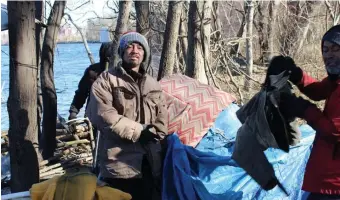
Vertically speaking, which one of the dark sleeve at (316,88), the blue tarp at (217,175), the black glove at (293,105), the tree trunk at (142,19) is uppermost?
the tree trunk at (142,19)

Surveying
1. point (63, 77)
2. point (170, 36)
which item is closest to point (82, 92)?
point (170, 36)

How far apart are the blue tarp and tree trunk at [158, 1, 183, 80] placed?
2.55 metres

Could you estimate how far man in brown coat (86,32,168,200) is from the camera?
9.93ft

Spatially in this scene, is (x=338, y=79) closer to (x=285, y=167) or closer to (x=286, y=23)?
(x=285, y=167)

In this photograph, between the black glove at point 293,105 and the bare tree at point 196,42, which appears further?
the bare tree at point 196,42

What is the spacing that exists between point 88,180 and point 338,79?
5.49ft

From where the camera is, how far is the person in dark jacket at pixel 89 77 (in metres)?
5.37

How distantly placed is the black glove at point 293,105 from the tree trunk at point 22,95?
6.96 feet

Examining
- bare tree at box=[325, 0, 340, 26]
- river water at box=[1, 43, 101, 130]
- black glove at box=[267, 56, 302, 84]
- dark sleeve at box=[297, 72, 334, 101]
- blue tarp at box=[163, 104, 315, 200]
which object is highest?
bare tree at box=[325, 0, 340, 26]

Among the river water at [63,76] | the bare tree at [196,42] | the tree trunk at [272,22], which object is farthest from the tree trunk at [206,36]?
the tree trunk at [272,22]

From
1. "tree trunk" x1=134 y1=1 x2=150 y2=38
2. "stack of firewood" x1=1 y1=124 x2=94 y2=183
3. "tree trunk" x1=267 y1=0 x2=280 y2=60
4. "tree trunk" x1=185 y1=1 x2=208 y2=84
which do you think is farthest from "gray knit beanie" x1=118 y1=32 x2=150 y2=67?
"tree trunk" x1=267 y1=0 x2=280 y2=60

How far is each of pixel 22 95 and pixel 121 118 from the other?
1.11m

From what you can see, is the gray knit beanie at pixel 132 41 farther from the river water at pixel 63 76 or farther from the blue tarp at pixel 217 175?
the river water at pixel 63 76

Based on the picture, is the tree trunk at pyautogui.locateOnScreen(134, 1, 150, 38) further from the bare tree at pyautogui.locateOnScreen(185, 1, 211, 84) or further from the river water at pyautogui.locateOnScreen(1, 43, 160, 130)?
the bare tree at pyautogui.locateOnScreen(185, 1, 211, 84)
